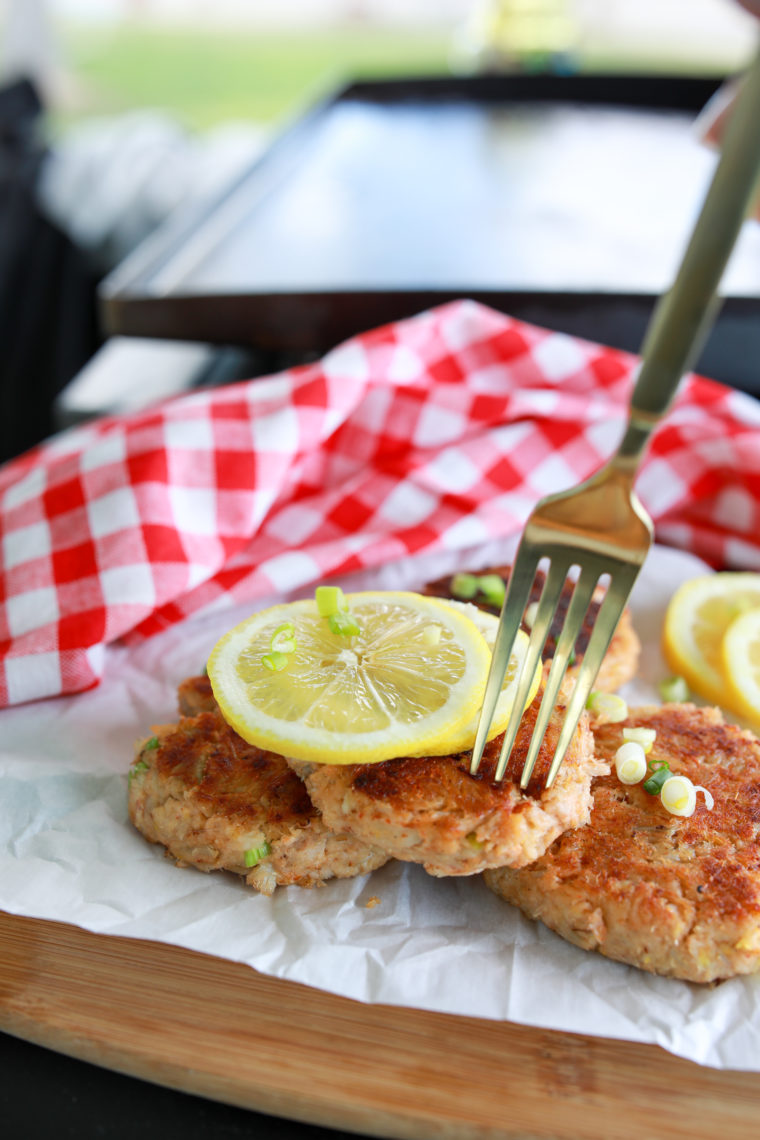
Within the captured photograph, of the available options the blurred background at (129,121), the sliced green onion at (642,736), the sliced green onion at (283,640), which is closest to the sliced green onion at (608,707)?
the sliced green onion at (642,736)

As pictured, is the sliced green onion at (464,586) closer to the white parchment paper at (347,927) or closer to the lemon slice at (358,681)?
the lemon slice at (358,681)

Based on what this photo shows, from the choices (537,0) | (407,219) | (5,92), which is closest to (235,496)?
(407,219)

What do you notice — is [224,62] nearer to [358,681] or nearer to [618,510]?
[358,681]

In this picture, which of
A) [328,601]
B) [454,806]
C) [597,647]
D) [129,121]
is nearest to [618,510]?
[597,647]

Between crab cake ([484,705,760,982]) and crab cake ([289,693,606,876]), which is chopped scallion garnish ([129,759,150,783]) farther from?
crab cake ([484,705,760,982])

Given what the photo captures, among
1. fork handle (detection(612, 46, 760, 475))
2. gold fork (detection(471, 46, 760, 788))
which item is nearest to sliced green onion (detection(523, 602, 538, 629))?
gold fork (detection(471, 46, 760, 788))

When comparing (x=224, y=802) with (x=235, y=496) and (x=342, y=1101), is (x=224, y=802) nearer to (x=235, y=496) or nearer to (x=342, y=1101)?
(x=342, y=1101)
